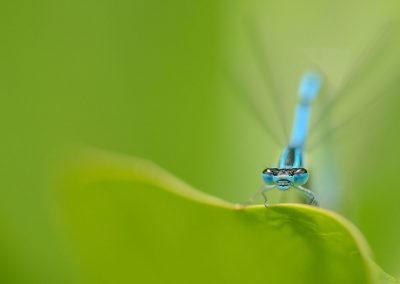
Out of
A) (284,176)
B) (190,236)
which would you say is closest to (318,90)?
(284,176)

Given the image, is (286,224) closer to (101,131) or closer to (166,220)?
(166,220)

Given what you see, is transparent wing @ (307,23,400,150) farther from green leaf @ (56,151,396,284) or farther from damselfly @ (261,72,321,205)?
green leaf @ (56,151,396,284)

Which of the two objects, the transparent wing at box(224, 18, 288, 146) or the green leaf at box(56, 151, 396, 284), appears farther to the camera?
the transparent wing at box(224, 18, 288, 146)

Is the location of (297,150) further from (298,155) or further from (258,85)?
(258,85)

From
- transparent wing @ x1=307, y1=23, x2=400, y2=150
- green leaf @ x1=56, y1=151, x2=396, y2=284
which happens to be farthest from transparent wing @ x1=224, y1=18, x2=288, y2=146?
green leaf @ x1=56, y1=151, x2=396, y2=284

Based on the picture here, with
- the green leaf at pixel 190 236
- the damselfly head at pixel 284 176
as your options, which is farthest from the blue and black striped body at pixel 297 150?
the green leaf at pixel 190 236
